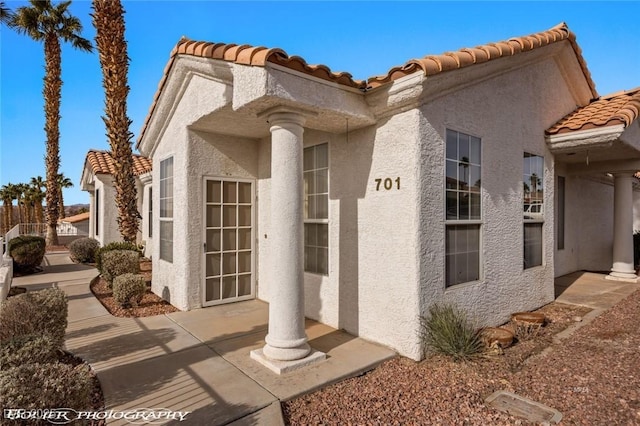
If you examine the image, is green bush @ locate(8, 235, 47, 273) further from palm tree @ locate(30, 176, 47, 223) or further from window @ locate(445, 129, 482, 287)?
palm tree @ locate(30, 176, 47, 223)

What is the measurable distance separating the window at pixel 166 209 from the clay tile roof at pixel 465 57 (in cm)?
538

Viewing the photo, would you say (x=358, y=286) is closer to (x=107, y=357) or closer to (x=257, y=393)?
(x=257, y=393)

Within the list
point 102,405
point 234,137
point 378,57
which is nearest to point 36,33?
point 234,137

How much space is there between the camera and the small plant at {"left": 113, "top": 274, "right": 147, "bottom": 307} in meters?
7.22

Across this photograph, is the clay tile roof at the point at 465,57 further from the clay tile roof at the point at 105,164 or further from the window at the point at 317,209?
the clay tile roof at the point at 105,164

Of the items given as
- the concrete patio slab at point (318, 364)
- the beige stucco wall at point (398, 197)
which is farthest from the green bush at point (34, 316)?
the beige stucco wall at point (398, 197)

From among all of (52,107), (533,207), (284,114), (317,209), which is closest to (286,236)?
(284,114)

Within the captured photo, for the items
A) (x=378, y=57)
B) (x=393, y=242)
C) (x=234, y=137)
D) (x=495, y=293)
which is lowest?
(x=495, y=293)

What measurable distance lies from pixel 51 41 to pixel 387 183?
837 inches

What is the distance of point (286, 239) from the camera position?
4.77 metres

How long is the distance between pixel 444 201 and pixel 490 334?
7.51 feet

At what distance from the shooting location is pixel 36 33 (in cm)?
1778

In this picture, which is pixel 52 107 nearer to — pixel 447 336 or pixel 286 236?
pixel 286 236

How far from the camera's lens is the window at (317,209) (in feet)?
21.1
